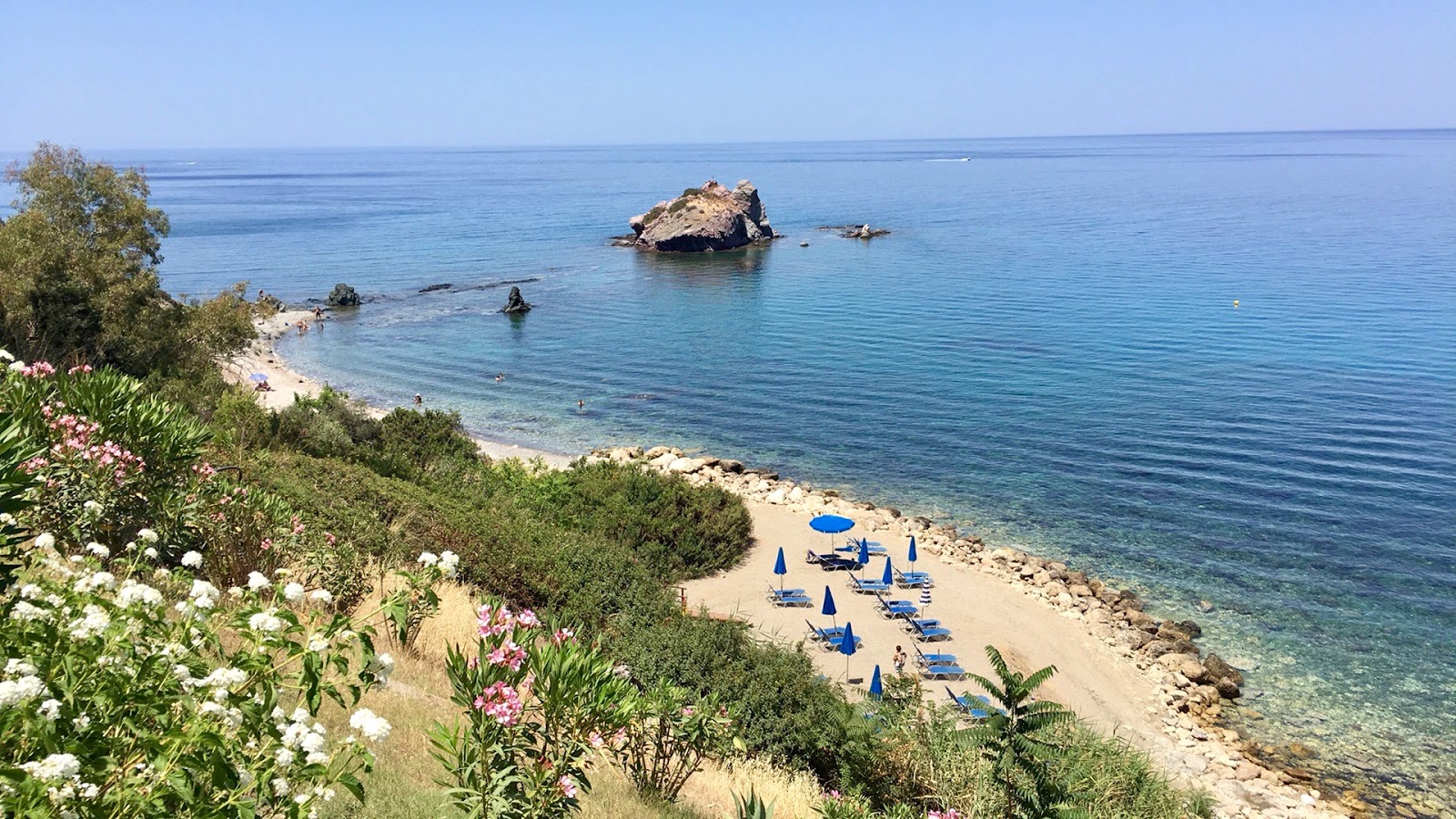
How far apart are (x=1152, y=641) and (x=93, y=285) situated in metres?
27.7

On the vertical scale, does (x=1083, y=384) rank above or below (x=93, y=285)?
below

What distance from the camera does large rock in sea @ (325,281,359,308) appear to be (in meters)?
66.8

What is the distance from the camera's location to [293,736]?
3.81 m

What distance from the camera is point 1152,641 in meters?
22.0

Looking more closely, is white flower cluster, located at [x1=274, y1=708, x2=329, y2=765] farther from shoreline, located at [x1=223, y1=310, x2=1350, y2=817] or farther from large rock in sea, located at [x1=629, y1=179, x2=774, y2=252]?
large rock in sea, located at [x1=629, y1=179, x2=774, y2=252]

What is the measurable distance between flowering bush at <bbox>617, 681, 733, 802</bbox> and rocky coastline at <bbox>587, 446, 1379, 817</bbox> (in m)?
12.9

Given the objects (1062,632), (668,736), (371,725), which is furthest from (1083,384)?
(371,725)

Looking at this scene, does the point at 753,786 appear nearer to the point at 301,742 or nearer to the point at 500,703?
A: the point at 500,703

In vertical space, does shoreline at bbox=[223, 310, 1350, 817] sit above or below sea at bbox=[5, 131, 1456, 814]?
below

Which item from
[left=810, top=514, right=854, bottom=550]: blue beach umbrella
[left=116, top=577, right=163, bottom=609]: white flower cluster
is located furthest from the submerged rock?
[left=116, top=577, right=163, bottom=609]: white flower cluster

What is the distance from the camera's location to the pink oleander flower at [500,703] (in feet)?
18.2

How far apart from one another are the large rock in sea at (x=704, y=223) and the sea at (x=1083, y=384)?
122 inches

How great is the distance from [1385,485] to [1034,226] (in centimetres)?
7870

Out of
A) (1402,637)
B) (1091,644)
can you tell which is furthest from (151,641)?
(1402,637)
